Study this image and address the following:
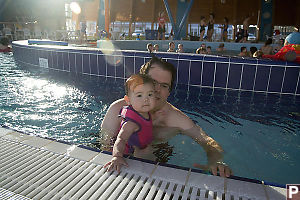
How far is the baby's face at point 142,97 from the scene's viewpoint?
5.81 feet

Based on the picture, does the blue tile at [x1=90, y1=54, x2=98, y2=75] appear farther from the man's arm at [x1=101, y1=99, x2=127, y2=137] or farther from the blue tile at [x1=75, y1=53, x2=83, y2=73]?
the man's arm at [x1=101, y1=99, x2=127, y2=137]

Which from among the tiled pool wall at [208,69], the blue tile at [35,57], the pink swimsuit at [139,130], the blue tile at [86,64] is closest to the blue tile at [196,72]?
the tiled pool wall at [208,69]

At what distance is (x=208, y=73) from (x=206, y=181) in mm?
4024

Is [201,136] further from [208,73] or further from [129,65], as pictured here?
[129,65]

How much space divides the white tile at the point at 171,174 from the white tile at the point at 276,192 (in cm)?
51

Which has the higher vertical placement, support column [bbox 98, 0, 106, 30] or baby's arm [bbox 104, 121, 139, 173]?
support column [bbox 98, 0, 106, 30]

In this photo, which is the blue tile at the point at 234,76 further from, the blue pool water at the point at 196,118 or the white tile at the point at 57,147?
the white tile at the point at 57,147

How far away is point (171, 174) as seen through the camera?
5.29 ft

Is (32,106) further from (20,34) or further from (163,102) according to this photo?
(20,34)

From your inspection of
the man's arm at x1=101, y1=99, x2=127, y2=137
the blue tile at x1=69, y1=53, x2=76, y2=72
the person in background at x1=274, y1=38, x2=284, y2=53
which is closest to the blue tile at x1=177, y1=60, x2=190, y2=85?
the blue tile at x1=69, y1=53, x2=76, y2=72

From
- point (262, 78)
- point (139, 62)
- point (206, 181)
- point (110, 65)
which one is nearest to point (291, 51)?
point (262, 78)

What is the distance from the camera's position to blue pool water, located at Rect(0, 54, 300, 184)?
2.71m

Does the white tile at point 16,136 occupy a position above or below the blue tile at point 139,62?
below

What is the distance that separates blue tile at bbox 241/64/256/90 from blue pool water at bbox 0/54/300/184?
0.18m
